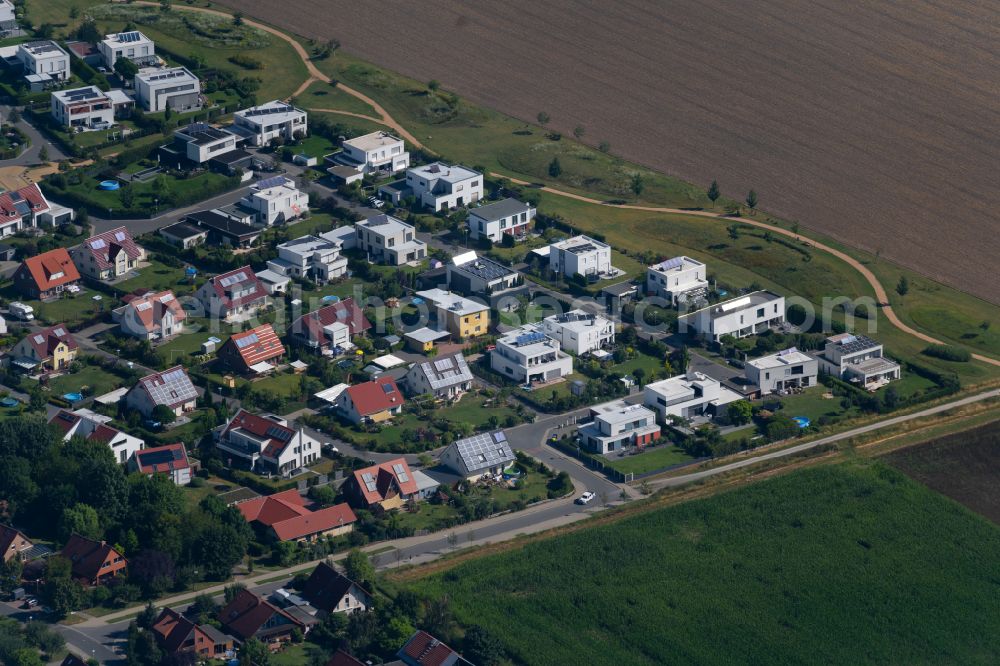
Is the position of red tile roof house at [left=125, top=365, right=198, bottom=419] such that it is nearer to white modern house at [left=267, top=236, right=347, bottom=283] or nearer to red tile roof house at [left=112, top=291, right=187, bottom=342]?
red tile roof house at [left=112, top=291, right=187, bottom=342]

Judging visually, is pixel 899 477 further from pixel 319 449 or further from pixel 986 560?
pixel 319 449

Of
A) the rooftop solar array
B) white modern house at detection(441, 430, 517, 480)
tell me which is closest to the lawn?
white modern house at detection(441, 430, 517, 480)

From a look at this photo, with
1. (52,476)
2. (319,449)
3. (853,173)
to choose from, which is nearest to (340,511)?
(319,449)

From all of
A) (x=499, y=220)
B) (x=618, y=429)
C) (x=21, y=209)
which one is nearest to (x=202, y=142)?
(x=21, y=209)

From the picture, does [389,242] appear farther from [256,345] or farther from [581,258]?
[256,345]

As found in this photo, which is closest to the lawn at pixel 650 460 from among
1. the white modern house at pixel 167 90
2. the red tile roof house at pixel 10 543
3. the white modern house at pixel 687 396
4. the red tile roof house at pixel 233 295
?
the white modern house at pixel 687 396
